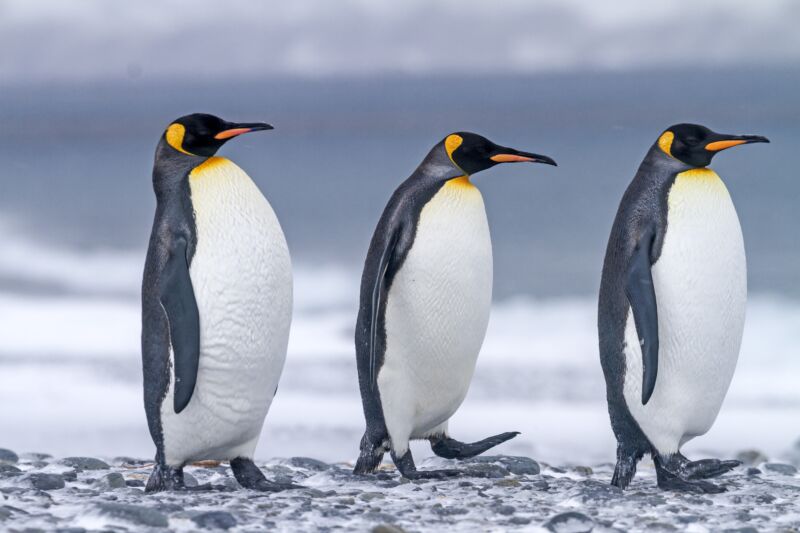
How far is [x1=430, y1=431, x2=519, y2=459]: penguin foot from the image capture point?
564 centimetres

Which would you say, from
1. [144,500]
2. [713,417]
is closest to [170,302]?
[144,500]

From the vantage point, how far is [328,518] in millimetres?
4191

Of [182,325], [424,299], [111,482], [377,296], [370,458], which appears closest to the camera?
[182,325]

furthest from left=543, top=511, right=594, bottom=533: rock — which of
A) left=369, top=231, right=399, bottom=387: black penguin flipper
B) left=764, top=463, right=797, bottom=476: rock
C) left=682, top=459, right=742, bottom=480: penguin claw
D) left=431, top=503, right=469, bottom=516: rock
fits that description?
left=764, top=463, right=797, bottom=476: rock

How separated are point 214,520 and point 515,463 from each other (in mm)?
2004

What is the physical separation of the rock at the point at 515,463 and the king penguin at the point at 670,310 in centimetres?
66

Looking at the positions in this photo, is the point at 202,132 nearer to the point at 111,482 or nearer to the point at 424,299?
the point at 424,299

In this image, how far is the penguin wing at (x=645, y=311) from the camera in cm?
476

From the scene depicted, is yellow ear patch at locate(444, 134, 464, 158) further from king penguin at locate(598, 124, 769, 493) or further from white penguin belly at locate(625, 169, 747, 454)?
white penguin belly at locate(625, 169, 747, 454)

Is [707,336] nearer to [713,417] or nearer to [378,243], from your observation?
[713,417]

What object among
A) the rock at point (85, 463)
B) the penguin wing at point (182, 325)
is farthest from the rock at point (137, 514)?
the rock at point (85, 463)

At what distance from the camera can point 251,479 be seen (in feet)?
15.8

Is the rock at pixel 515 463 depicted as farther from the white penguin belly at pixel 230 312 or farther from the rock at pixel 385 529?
the rock at pixel 385 529

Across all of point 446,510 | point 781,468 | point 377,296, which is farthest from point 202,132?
point 781,468
